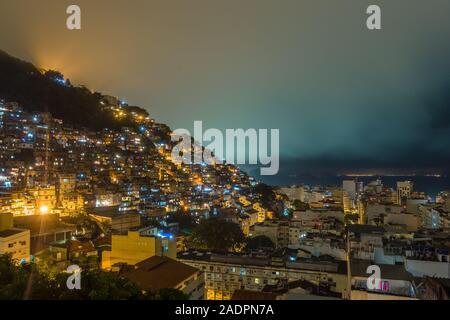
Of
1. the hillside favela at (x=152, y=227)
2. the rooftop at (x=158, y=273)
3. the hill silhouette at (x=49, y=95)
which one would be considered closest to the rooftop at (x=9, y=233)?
the hillside favela at (x=152, y=227)

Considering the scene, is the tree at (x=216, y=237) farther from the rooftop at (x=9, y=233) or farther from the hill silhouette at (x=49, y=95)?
the hill silhouette at (x=49, y=95)

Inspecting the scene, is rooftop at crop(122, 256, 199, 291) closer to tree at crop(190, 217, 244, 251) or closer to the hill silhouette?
tree at crop(190, 217, 244, 251)

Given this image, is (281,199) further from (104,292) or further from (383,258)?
(104,292)

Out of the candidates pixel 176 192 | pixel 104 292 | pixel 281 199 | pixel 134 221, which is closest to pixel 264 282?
pixel 104 292

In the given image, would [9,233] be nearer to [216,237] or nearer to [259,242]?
[216,237]

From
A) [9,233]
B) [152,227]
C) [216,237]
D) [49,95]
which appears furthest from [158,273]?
[49,95]
